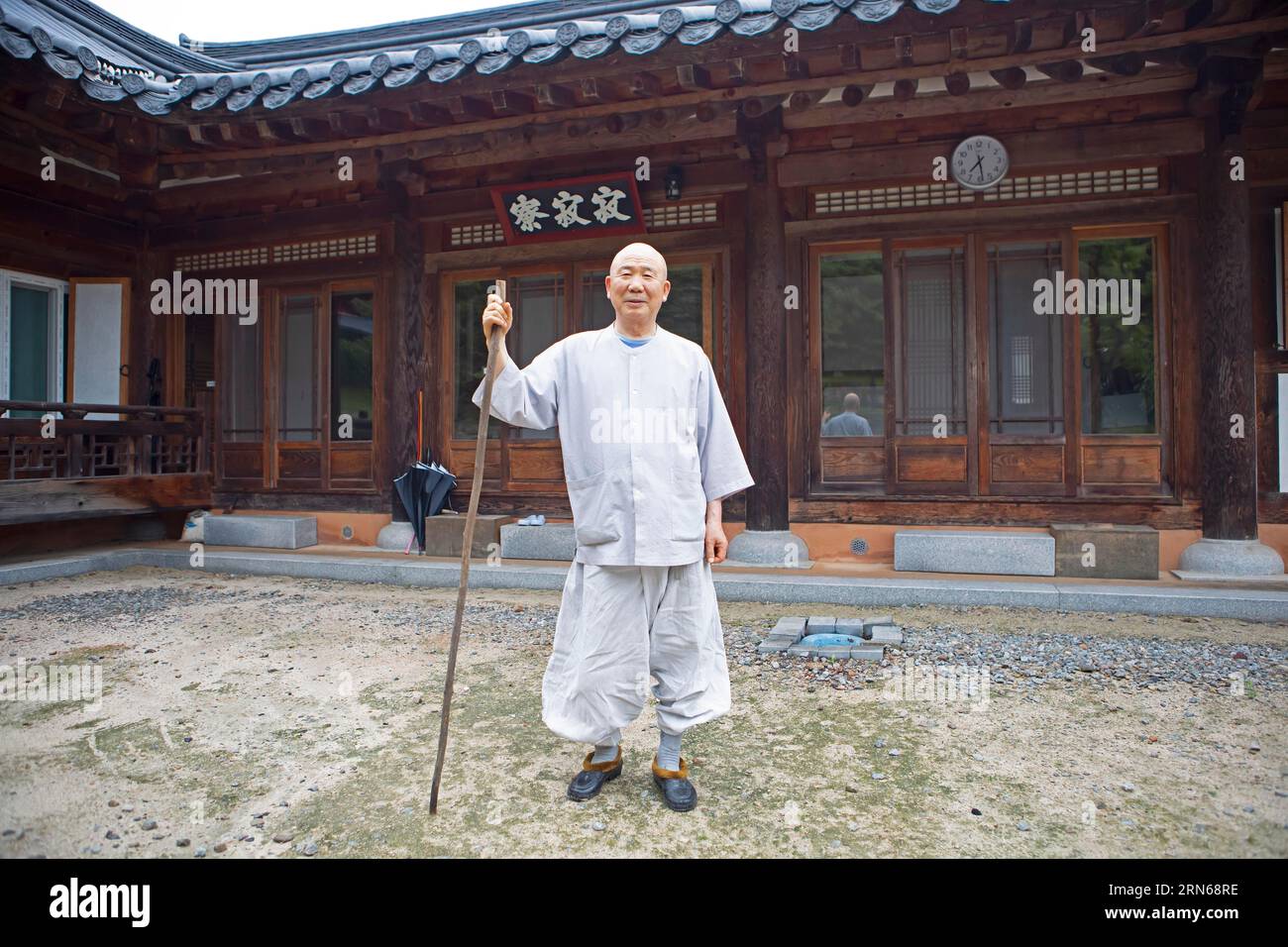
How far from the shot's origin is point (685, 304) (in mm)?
7664

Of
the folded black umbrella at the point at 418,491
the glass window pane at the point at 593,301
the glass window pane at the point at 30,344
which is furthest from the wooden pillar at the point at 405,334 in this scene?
the glass window pane at the point at 30,344

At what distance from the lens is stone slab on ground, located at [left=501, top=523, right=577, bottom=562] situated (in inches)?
281

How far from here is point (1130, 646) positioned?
4.50 m

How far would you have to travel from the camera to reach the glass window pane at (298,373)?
8.91 metres

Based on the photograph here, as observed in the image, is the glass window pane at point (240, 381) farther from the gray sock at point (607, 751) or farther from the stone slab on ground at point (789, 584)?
the gray sock at point (607, 751)

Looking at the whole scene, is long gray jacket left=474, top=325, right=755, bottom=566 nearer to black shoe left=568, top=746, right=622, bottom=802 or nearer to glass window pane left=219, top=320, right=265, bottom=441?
black shoe left=568, top=746, right=622, bottom=802

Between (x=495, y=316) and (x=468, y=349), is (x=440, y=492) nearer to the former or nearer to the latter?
(x=468, y=349)

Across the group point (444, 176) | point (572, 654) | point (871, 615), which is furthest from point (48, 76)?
point (871, 615)

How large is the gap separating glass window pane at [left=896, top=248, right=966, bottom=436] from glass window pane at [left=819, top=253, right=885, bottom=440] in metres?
0.25

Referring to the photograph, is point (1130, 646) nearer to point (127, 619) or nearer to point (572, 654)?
point (572, 654)

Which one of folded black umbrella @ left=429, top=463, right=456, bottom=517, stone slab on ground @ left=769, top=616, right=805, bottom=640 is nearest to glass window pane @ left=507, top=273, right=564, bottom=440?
folded black umbrella @ left=429, top=463, right=456, bottom=517

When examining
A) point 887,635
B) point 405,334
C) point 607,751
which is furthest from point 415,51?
point 607,751

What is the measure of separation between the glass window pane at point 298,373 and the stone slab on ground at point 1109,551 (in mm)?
7638

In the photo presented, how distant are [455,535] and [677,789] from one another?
5203 millimetres
